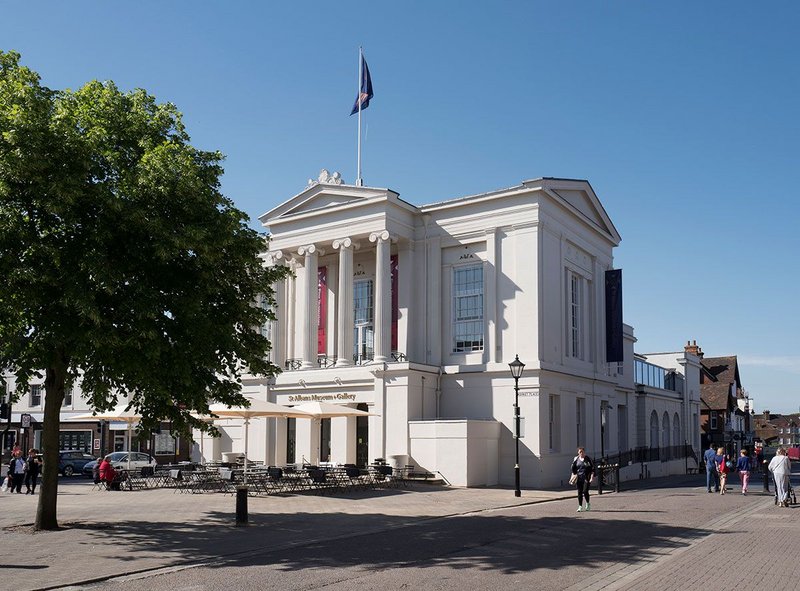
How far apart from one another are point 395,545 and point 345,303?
24504 millimetres

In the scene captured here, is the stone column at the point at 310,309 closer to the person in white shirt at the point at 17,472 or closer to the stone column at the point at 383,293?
the stone column at the point at 383,293

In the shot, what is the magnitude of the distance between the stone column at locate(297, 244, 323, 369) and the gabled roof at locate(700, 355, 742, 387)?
5913cm

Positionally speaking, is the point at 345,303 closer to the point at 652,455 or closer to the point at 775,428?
the point at 652,455

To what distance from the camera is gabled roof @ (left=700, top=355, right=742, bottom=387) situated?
8806 centimetres

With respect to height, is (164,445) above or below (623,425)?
below

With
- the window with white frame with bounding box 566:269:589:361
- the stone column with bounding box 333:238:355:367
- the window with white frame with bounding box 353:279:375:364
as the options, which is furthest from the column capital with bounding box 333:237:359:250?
the window with white frame with bounding box 566:269:589:361

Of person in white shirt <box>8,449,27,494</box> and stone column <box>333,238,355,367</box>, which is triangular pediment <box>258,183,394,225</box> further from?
person in white shirt <box>8,449,27,494</box>

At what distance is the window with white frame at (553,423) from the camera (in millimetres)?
37250

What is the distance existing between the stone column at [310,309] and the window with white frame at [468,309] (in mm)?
7174

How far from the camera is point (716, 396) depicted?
83875 mm

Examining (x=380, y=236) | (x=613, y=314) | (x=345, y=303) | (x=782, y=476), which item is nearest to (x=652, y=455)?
(x=613, y=314)

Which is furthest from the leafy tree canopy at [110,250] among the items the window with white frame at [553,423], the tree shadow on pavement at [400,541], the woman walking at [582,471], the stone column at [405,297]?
the window with white frame at [553,423]

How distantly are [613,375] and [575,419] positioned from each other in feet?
23.9

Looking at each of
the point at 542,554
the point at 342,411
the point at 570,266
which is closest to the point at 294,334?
the point at 342,411
